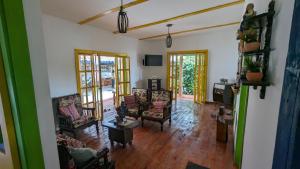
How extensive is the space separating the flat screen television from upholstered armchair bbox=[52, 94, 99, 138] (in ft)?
11.4

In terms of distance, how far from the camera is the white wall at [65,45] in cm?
329

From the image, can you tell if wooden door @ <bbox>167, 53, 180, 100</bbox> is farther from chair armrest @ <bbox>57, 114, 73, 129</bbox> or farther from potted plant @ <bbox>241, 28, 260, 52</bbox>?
potted plant @ <bbox>241, 28, 260, 52</bbox>

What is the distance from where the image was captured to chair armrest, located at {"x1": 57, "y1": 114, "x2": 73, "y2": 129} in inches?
120

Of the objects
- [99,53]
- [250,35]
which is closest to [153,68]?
[99,53]

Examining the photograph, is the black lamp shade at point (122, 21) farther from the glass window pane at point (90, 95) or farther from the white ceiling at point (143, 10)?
the glass window pane at point (90, 95)

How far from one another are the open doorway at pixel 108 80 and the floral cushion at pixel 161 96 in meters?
1.79

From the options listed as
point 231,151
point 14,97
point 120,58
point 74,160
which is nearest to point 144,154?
point 74,160

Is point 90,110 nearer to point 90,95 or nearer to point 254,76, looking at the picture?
point 90,95

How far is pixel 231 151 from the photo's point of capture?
2.74 meters

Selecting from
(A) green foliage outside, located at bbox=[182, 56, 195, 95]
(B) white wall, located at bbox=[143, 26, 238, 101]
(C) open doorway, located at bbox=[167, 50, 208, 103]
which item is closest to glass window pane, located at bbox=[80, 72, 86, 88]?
(C) open doorway, located at bbox=[167, 50, 208, 103]

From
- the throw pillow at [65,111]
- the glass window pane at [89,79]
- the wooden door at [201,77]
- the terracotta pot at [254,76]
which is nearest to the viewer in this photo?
the terracotta pot at [254,76]

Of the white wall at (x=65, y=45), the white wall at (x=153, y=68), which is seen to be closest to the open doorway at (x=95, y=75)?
the white wall at (x=65, y=45)

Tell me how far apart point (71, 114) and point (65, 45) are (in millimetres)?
1656

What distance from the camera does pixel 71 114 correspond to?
11.0ft
